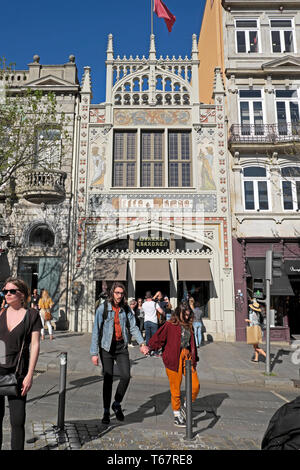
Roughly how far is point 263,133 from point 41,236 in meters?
12.4

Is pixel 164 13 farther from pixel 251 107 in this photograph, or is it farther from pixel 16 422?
pixel 16 422

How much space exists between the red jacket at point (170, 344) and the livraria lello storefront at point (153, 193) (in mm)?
9446

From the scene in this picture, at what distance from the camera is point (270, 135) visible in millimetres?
16250

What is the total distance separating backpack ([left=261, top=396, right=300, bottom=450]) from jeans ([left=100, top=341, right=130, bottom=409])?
11.3 ft

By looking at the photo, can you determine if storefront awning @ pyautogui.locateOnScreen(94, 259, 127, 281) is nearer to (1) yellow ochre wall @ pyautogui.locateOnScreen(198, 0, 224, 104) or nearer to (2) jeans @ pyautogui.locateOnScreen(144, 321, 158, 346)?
(2) jeans @ pyautogui.locateOnScreen(144, 321, 158, 346)

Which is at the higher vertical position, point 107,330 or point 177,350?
point 107,330

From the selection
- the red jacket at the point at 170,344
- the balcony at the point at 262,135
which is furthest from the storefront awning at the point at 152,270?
the red jacket at the point at 170,344

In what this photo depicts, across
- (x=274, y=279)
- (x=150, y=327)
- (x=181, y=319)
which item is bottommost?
(x=150, y=327)

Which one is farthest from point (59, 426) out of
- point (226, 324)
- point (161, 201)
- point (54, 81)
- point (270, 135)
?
point (54, 81)

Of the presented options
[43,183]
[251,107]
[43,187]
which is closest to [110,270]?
[43,187]

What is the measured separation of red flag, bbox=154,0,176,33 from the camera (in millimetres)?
18250

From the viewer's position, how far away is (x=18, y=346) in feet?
11.4

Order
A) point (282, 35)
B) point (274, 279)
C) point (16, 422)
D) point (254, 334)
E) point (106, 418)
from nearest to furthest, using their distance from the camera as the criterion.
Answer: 1. point (16, 422)
2. point (106, 418)
3. point (254, 334)
4. point (274, 279)
5. point (282, 35)

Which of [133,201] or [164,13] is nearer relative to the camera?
[133,201]
